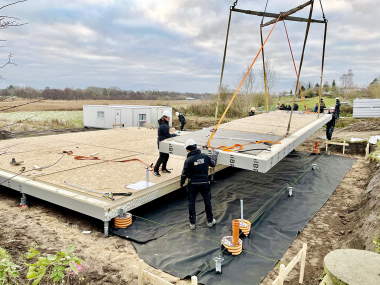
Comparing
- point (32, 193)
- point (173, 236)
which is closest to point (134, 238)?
point (173, 236)

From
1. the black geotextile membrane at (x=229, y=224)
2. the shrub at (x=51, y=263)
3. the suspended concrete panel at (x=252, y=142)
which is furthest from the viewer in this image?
the suspended concrete panel at (x=252, y=142)

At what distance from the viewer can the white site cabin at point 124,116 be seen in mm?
19531

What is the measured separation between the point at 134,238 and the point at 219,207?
7.42 feet

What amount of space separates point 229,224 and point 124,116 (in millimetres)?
15627

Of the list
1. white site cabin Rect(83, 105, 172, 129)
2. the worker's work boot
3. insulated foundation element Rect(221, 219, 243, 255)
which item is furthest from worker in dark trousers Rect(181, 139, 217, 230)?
white site cabin Rect(83, 105, 172, 129)

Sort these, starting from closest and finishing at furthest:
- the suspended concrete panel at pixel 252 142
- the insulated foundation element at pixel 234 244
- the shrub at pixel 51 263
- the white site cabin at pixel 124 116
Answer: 1. the shrub at pixel 51 263
2. the insulated foundation element at pixel 234 244
3. the suspended concrete panel at pixel 252 142
4. the white site cabin at pixel 124 116


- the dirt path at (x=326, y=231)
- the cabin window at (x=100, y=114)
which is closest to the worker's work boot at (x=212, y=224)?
the dirt path at (x=326, y=231)

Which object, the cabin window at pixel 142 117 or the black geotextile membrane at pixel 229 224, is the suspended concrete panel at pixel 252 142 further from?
the cabin window at pixel 142 117

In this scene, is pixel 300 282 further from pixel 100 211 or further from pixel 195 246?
pixel 100 211

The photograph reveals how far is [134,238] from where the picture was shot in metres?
5.18

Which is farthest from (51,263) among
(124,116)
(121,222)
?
(124,116)

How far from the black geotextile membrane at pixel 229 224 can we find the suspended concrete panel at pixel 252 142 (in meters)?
1.32

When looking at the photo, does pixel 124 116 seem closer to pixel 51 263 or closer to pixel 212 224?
pixel 212 224

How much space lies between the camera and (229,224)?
5.77 m
